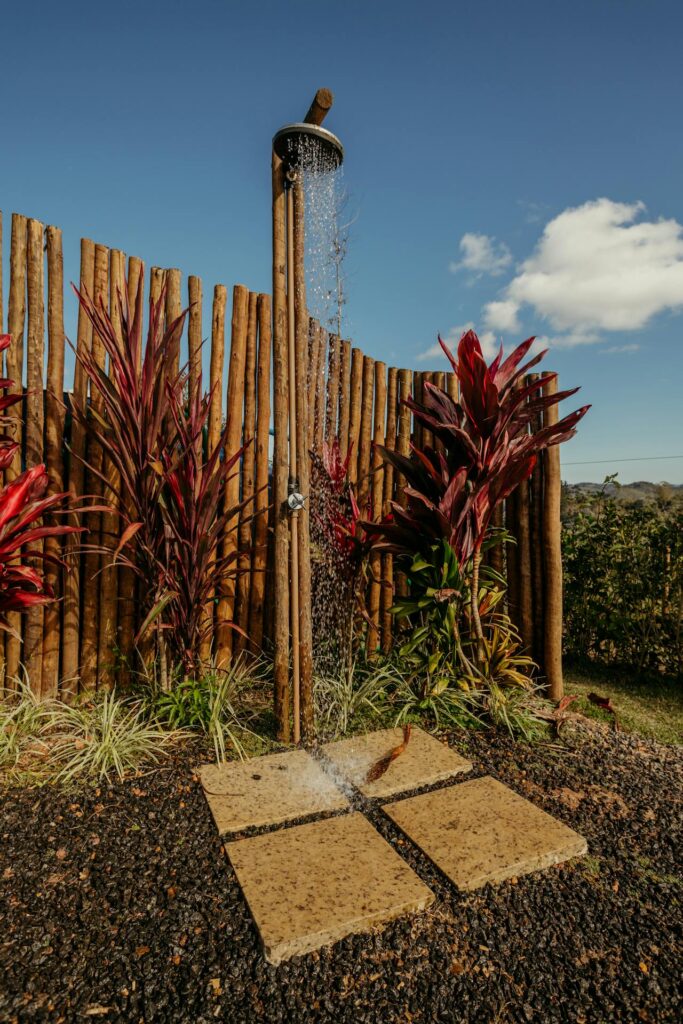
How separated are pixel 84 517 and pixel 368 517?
1.48 metres

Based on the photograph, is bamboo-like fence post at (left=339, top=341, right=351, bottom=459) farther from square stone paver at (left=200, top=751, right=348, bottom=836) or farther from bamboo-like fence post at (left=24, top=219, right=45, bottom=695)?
square stone paver at (left=200, top=751, right=348, bottom=836)

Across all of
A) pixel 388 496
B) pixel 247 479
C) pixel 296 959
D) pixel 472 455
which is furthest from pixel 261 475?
pixel 296 959

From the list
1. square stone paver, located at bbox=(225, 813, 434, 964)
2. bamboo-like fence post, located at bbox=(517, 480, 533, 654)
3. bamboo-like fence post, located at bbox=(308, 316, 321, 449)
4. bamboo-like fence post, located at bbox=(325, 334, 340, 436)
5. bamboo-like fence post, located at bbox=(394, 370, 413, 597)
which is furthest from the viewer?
bamboo-like fence post, located at bbox=(394, 370, 413, 597)

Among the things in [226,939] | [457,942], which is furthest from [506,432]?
[226,939]

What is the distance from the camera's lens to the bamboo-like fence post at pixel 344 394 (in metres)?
3.38

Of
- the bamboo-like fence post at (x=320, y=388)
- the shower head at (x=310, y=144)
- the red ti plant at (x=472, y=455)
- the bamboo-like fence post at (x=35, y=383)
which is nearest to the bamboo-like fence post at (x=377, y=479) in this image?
the bamboo-like fence post at (x=320, y=388)

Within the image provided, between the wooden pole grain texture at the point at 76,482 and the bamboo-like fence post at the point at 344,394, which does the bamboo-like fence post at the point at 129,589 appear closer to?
the wooden pole grain texture at the point at 76,482

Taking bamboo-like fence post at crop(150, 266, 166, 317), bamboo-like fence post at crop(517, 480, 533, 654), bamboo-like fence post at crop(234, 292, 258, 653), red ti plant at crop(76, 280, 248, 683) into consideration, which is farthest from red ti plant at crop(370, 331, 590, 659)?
bamboo-like fence post at crop(150, 266, 166, 317)

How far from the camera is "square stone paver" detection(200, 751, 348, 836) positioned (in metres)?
1.88

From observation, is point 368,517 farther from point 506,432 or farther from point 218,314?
point 218,314

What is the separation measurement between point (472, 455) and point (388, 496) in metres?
0.96

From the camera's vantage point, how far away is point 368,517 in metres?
3.34

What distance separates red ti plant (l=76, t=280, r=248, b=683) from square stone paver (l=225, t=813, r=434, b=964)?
1.11m

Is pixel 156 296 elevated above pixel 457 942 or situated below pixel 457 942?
above
